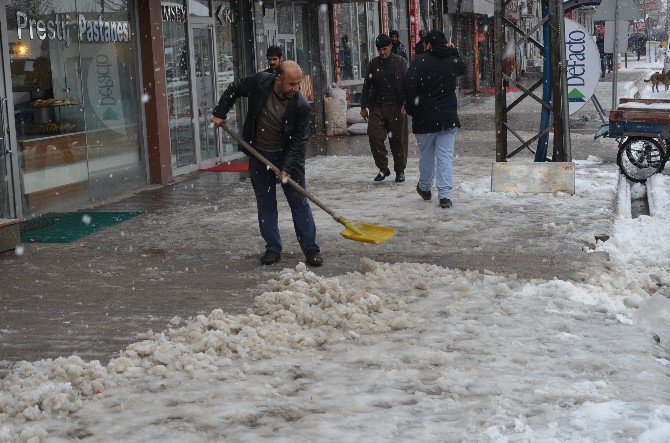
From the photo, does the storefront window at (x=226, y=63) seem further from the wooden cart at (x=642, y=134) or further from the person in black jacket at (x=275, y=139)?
the person in black jacket at (x=275, y=139)

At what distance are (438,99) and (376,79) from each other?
6.55ft

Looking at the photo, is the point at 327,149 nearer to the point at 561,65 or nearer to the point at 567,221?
the point at 561,65

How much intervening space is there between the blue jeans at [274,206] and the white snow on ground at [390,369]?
576mm

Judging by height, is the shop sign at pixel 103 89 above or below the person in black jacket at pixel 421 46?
below

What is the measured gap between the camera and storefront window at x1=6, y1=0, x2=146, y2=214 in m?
11.6

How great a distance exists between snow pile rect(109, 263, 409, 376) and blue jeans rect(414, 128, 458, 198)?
3780 mm

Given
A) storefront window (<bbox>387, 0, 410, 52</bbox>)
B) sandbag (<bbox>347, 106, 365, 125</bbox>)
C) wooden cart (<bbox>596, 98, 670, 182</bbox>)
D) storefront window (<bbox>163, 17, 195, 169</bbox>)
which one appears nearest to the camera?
wooden cart (<bbox>596, 98, 670, 182</bbox>)

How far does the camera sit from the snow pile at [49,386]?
5.26 meters

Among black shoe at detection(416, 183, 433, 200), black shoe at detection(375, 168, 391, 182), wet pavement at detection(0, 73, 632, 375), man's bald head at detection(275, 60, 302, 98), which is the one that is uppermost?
man's bald head at detection(275, 60, 302, 98)

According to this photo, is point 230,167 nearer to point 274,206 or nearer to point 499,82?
point 499,82

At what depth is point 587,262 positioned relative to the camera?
335 inches

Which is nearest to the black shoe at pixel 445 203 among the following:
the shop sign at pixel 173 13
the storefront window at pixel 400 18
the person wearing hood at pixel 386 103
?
the person wearing hood at pixel 386 103

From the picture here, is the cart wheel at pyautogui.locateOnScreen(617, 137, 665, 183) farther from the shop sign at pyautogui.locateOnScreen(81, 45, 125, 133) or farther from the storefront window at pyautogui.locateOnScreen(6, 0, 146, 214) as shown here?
the shop sign at pyautogui.locateOnScreen(81, 45, 125, 133)

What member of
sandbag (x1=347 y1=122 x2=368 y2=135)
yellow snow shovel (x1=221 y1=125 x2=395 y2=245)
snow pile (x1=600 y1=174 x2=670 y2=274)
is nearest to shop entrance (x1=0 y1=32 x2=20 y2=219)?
yellow snow shovel (x1=221 y1=125 x2=395 y2=245)
